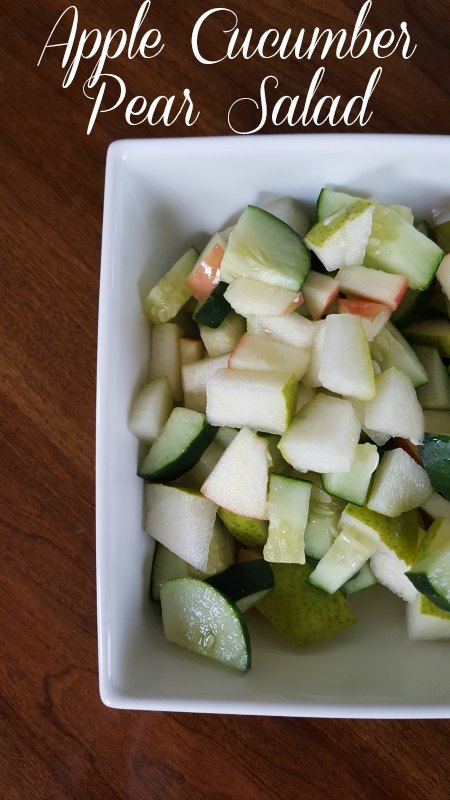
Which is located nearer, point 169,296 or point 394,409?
point 394,409

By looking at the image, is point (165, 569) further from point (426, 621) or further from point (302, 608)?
point (426, 621)

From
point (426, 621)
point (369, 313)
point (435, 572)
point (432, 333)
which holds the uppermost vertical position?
point (369, 313)

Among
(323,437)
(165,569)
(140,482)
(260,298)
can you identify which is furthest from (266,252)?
(165,569)

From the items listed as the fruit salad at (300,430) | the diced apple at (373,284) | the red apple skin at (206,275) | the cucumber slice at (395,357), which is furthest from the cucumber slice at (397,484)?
the red apple skin at (206,275)

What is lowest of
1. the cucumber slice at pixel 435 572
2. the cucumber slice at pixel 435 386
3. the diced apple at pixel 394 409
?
the cucumber slice at pixel 435 572

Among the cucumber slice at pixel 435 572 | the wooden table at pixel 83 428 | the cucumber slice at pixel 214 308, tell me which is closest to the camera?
the cucumber slice at pixel 435 572

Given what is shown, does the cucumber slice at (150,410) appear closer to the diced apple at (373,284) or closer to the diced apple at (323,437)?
the diced apple at (323,437)

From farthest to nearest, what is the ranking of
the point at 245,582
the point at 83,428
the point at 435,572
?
the point at 83,428 < the point at 245,582 < the point at 435,572

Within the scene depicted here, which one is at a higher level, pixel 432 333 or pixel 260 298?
pixel 260 298
